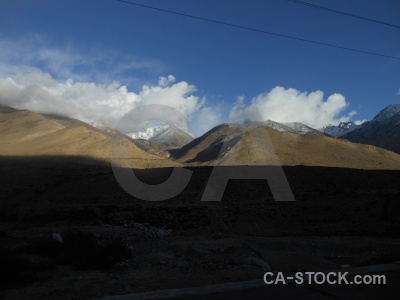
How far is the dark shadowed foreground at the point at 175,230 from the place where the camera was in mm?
9750

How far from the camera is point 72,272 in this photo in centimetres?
1033

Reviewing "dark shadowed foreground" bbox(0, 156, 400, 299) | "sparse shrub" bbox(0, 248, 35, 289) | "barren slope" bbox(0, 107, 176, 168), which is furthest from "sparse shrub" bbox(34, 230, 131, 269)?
"barren slope" bbox(0, 107, 176, 168)

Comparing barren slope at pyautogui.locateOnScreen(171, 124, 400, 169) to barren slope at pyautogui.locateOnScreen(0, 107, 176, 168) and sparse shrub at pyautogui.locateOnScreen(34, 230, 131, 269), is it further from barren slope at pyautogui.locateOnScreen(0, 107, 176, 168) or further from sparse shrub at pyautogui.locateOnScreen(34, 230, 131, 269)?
sparse shrub at pyautogui.locateOnScreen(34, 230, 131, 269)

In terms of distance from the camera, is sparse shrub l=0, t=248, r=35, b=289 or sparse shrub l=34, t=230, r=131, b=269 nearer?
sparse shrub l=0, t=248, r=35, b=289

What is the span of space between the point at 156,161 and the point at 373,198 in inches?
2416

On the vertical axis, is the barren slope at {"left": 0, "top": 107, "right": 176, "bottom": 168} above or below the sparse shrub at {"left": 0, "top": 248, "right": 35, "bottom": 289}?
above

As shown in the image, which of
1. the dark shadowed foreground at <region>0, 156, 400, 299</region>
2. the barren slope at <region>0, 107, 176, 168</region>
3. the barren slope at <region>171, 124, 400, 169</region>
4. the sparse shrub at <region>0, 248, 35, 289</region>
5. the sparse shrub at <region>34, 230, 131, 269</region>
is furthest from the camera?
the barren slope at <region>171, 124, 400, 169</region>

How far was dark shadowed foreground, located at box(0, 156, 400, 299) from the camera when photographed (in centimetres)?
975

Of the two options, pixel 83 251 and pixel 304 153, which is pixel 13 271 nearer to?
pixel 83 251

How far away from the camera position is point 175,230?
30.6 metres

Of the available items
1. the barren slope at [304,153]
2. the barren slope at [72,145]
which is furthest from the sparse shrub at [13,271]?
the barren slope at [304,153]

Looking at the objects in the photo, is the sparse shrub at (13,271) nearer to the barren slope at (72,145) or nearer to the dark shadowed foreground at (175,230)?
the dark shadowed foreground at (175,230)

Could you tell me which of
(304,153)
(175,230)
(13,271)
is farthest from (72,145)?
(13,271)

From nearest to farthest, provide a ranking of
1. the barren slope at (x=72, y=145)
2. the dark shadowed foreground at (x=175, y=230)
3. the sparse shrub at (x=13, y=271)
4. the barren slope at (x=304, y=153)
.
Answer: the sparse shrub at (x=13, y=271)
the dark shadowed foreground at (x=175, y=230)
the barren slope at (x=72, y=145)
the barren slope at (x=304, y=153)
